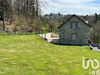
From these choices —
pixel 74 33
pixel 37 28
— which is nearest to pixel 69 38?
pixel 74 33

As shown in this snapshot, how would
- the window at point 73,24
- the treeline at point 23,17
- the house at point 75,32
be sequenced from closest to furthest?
the house at point 75,32, the window at point 73,24, the treeline at point 23,17

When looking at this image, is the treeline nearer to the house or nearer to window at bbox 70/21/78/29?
the house

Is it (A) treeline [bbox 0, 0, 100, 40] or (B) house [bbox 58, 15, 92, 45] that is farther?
(A) treeline [bbox 0, 0, 100, 40]

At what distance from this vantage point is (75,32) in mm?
30766

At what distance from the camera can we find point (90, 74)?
9273 mm

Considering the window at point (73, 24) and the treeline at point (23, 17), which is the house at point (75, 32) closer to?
the window at point (73, 24)

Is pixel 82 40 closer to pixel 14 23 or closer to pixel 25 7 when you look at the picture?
pixel 14 23

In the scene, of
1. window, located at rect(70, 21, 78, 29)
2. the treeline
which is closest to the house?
window, located at rect(70, 21, 78, 29)

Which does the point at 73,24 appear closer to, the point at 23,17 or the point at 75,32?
the point at 75,32

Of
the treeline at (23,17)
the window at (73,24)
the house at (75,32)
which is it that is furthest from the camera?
the treeline at (23,17)

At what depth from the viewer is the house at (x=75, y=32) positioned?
30109 mm

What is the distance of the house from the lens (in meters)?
30.1

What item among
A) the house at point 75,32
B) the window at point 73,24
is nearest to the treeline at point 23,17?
the house at point 75,32

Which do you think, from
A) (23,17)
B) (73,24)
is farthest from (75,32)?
(23,17)
